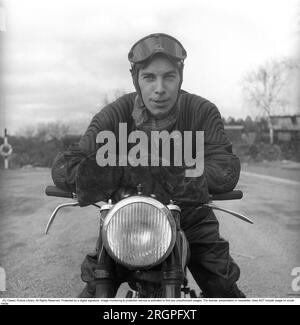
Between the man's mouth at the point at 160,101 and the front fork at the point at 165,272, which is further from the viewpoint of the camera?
the man's mouth at the point at 160,101

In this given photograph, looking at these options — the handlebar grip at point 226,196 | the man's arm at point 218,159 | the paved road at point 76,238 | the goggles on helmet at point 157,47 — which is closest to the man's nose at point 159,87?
the goggles on helmet at point 157,47

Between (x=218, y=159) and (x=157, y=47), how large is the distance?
1.63 feet

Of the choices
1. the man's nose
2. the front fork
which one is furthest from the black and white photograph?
the front fork

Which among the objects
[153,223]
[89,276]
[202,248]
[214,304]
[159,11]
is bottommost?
[214,304]

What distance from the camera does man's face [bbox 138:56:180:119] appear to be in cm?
172

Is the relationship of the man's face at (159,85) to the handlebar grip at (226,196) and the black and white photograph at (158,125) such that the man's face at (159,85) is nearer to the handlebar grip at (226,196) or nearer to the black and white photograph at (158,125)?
the black and white photograph at (158,125)

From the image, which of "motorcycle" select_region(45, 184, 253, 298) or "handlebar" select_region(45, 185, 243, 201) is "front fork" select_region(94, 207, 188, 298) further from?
"handlebar" select_region(45, 185, 243, 201)

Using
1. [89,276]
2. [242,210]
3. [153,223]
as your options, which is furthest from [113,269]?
[242,210]

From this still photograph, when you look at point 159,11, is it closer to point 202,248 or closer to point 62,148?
point 62,148

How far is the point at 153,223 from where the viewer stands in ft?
4.28

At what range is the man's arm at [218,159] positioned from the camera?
1568 mm

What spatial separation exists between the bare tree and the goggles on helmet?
415 mm

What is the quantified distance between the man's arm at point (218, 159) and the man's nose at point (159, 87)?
0.22m

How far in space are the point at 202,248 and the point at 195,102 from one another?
1.97 ft
